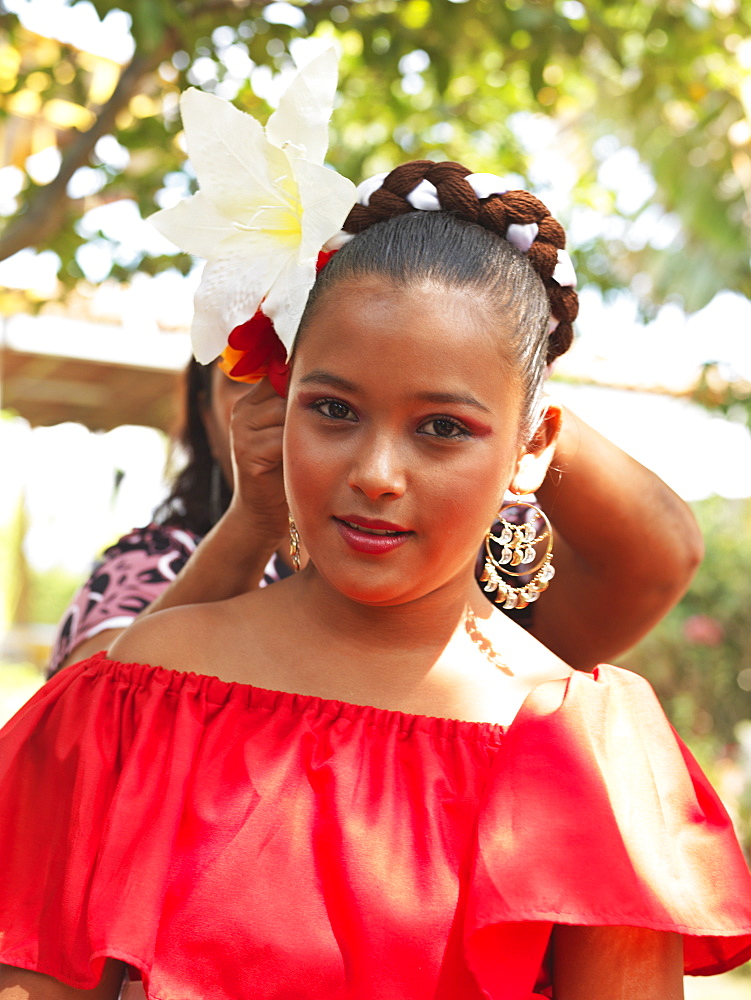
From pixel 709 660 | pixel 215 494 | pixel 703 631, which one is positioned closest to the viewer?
pixel 215 494

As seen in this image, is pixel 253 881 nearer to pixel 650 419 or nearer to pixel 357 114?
pixel 357 114

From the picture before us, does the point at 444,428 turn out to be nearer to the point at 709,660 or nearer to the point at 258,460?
the point at 258,460

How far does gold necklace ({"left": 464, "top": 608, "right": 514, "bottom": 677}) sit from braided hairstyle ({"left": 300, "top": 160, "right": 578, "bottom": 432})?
0.34 meters

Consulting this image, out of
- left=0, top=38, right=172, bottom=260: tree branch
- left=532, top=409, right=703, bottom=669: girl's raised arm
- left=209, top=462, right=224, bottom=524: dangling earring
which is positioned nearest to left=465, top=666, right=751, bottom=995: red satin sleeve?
left=532, top=409, right=703, bottom=669: girl's raised arm

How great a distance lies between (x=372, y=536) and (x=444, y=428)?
19 centimetres

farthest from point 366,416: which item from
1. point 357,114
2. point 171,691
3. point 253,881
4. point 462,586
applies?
point 357,114

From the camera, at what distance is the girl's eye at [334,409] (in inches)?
60.4

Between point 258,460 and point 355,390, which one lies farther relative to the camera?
point 258,460

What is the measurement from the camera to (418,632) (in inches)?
66.4

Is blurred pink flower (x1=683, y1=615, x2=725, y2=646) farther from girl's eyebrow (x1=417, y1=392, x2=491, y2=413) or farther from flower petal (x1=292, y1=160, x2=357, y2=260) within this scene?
flower petal (x1=292, y1=160, x2=357, y2=260)

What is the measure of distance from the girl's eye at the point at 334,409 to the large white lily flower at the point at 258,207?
104 millimetres

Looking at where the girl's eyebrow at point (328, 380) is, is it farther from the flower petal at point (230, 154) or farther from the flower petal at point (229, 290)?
the flower petal at point (230, 154)

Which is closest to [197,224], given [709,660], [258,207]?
[258,207]

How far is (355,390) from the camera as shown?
150 cm
